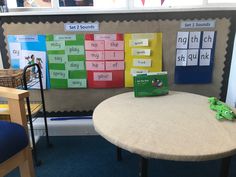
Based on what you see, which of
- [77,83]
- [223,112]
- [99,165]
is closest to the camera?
[223,112]

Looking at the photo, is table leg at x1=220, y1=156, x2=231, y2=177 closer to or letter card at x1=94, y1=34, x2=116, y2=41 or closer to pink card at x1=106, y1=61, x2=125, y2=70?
pink card at x1=106, y1=61, x2=125, y2=70

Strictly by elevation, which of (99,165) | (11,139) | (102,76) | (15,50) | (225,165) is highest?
(15,50)

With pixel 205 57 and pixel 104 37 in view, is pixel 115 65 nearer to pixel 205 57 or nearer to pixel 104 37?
pixel 104 37

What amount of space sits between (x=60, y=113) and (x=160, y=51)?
958mm

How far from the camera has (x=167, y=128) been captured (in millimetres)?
1095

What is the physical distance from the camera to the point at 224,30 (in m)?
1.77

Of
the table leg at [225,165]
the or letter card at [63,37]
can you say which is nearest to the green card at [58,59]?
the or letter card at [63,37]

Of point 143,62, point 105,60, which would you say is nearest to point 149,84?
point 143,62

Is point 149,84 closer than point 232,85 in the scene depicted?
Yes

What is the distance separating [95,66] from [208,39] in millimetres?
878

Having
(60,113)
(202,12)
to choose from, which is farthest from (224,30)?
(60,113)

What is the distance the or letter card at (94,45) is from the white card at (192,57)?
668mm

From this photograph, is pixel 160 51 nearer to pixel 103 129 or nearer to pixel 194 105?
pixel 194 105

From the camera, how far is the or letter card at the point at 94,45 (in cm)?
179
